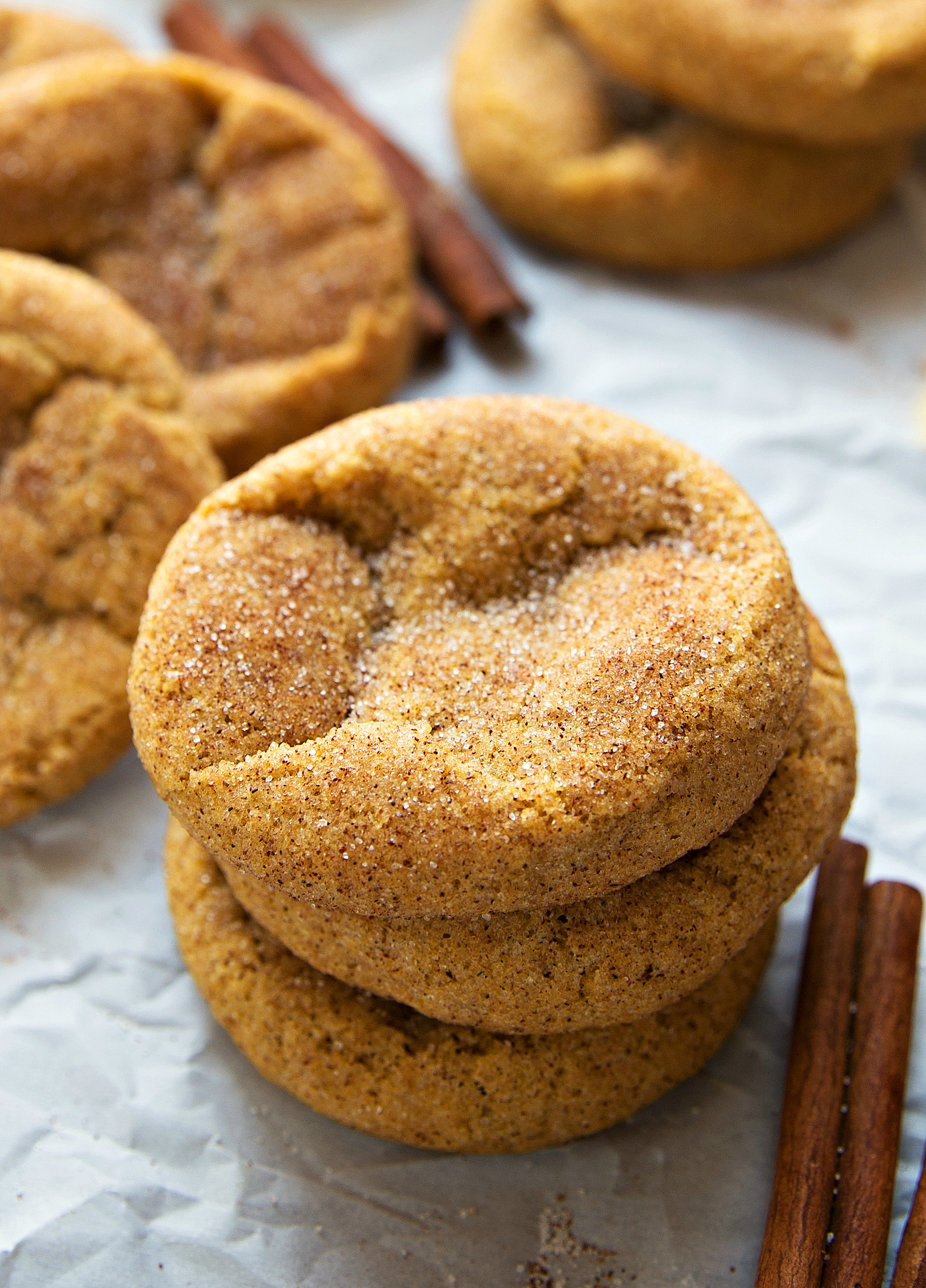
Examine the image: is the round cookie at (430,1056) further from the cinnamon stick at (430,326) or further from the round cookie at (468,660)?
the cinnamon stick at (430,326)

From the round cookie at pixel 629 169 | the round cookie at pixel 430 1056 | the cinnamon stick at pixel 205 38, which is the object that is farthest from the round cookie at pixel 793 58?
the round cookie at pixel 430 1056

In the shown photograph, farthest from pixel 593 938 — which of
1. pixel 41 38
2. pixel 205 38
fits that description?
pixel 205 38

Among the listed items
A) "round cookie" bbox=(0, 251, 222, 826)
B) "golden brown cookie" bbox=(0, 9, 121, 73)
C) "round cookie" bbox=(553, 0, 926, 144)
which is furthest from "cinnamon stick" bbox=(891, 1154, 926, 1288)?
"golden brown cookie" bbox=(0, 9, 121, 73)

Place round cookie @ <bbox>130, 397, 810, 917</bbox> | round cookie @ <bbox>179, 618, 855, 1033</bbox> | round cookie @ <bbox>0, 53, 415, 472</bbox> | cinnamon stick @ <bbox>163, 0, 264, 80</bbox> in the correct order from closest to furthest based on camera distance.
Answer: round cookie @ <bbox>130, 397, 810, 917</bbox>
round cookie @ <bbox>179, 618, 855, 1033</bbox>
round cookie @ <bbox>0, 53, 415, 472</bbox>
cinnamon stick @ <bbox>163, 0, 264, 80</bbox>

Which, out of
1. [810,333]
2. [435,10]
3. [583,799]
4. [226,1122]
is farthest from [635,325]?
[226,1122]

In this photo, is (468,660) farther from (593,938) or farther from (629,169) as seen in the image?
(629,169)

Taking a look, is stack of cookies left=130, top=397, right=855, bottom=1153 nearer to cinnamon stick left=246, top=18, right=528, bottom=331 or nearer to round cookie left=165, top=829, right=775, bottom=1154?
round cookie left=165, top=829, right=775, bottom=1154
